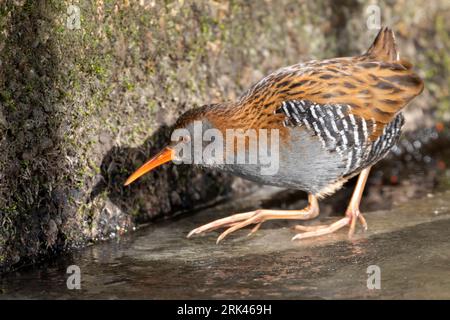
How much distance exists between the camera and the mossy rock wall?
507cm

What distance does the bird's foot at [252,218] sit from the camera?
5.66 meters

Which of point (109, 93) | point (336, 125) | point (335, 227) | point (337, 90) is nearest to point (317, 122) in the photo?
point (336, 125)

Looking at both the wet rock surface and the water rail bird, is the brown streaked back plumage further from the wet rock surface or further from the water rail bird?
the wet rock surface

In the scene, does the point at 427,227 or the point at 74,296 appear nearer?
the point at 74,296

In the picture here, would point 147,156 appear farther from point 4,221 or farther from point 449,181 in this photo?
point 449,181

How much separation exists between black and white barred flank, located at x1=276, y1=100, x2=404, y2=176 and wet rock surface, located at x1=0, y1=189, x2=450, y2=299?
62cm

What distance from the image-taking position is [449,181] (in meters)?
7.27

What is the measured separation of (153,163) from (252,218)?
32.5 inches

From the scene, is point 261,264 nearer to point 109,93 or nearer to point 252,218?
point 252,218

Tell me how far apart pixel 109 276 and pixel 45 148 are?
1052mm

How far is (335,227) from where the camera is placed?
5.77m
